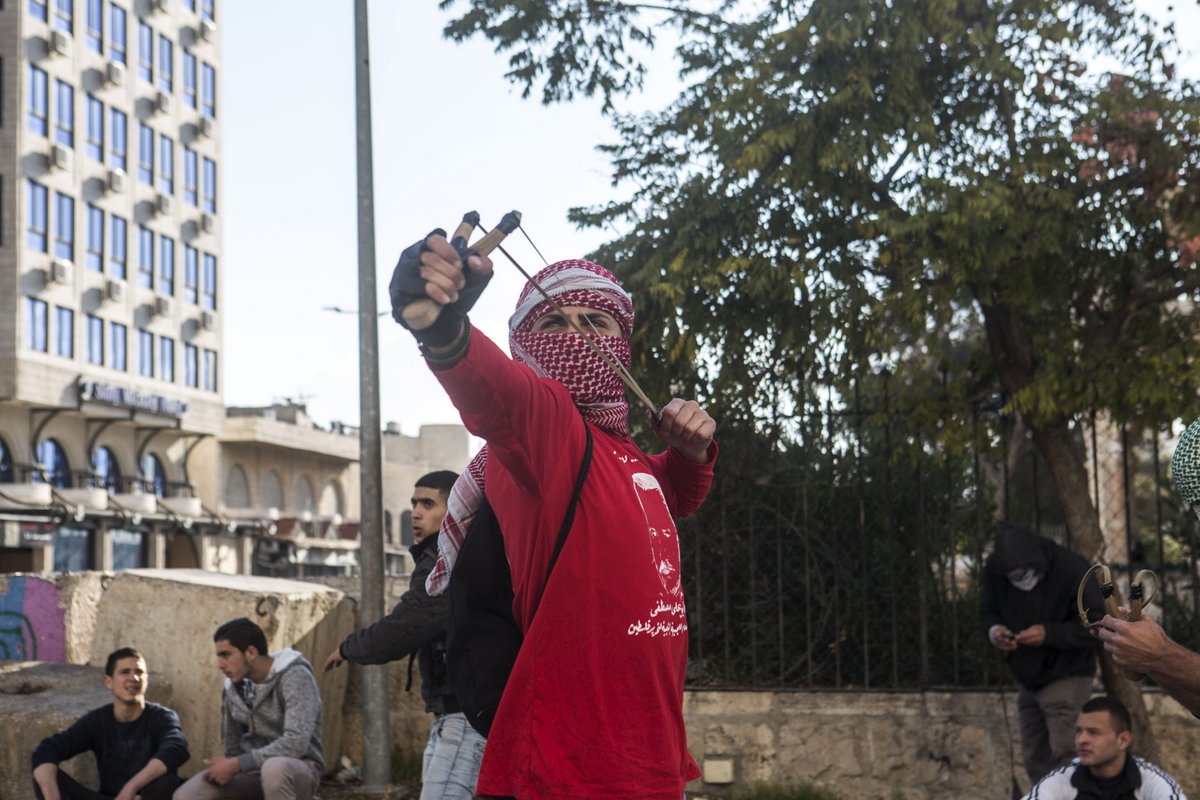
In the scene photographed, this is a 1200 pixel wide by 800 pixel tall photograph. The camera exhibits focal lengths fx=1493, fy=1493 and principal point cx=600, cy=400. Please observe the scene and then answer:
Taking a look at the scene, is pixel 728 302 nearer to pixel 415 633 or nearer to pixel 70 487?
pixel 415 633

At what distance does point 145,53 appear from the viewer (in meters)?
48.8

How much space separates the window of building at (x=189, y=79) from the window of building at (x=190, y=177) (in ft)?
5.64

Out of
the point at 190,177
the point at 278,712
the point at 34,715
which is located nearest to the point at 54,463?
the point at 190,177

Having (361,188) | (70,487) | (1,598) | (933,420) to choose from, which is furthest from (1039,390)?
(70,487)

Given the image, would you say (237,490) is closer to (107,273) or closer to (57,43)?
(107,273)

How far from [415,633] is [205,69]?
5124 centimetres

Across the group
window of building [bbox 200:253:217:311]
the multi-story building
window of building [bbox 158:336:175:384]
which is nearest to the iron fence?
the multi-story building

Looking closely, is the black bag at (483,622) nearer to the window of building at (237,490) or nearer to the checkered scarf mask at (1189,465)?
the checkered scarf mask at (1189,465)

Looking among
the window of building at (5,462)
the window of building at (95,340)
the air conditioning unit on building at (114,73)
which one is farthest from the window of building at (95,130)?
the window of building at (5,462)

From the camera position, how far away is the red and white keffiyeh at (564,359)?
300cm

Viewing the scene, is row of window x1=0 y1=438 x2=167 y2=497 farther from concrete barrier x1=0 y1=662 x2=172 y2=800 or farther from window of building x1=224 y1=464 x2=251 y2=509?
concrete barrier x1=0 y1=662 x2=172 y2=800

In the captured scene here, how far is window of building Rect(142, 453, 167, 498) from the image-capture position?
48.8m

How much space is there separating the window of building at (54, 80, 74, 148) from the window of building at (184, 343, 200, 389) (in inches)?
379

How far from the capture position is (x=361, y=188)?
35.0ft
